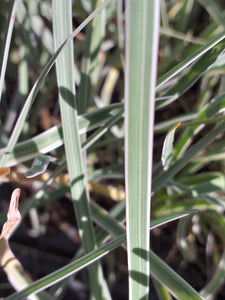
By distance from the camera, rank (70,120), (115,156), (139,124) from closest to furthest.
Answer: (139,124)
(70,120)
(115,156)

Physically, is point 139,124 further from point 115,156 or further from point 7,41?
point 115,156

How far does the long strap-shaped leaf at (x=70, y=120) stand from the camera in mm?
370

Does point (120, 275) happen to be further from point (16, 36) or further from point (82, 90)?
point (16, 36)

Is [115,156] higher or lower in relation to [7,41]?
lower

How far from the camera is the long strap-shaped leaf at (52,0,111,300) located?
1.21 ft

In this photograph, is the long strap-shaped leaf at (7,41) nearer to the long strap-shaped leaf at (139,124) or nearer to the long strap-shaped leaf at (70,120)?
the long strap-shaped leaf at (70,120)

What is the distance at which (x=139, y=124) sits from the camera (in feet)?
0.93

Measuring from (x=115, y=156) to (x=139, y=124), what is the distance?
455 millimetres

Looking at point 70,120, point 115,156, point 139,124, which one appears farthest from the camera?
point 115,156

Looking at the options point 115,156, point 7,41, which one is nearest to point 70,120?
point 7,41

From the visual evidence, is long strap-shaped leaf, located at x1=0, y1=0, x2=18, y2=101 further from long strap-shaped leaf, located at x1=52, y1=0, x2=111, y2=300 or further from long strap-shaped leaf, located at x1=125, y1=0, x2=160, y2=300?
long strap-shaped leaf, located at x1=125, y1=0, x2=160, y2=300

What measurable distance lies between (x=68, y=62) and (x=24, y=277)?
23 cm

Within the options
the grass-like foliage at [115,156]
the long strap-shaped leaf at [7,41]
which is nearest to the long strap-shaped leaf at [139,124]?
the grass-like foliage at [115,156]

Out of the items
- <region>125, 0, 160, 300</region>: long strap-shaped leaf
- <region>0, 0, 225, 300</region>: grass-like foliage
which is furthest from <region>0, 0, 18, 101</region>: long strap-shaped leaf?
<region>125, 0, 160, 300</region>: long strap-shaped leaf
